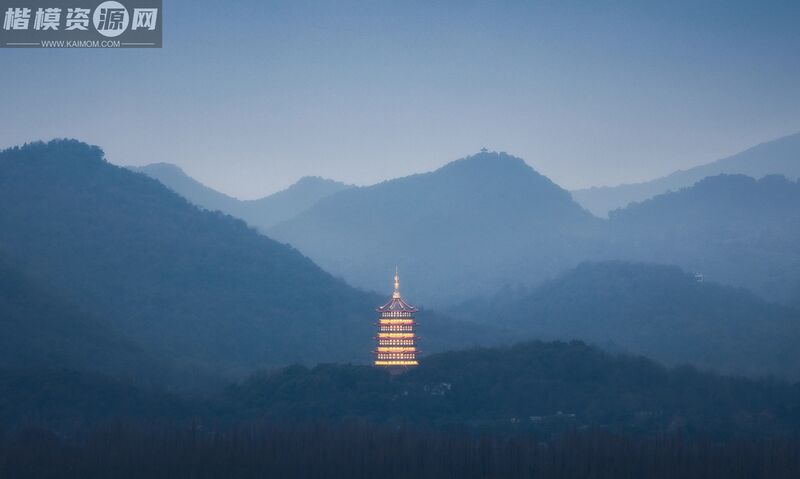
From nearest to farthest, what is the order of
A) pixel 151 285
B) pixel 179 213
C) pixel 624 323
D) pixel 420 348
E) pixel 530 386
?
1. pixel 530 386
2. pixel 420 348
3. pixel 151 285
4. pixel 624 323
5. pixel 179 213

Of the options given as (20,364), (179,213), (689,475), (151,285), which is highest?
(179,213)

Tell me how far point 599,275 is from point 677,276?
8666 millimetres

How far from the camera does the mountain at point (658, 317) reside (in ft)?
342

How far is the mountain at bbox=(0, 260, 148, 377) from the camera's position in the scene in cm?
8431

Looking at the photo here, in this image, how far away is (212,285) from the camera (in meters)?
115

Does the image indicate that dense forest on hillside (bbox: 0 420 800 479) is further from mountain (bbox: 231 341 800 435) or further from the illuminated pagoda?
the illuminated pagoda

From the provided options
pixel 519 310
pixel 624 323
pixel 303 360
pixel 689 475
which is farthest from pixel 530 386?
pixel 519 310

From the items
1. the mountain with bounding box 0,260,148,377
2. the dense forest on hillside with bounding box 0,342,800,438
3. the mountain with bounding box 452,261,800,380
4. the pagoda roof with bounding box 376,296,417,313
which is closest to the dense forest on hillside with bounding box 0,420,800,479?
the dense forest on hillside with bounding box 0,342,800,438

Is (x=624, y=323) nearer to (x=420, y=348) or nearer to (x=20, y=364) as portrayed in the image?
(x=420, y=348)

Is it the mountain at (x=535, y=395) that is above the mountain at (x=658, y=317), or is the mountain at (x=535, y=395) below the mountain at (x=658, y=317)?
below

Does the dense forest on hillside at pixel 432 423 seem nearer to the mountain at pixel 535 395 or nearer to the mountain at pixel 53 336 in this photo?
the mountain at pixel 535 395

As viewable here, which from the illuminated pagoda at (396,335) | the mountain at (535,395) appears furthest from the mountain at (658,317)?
the illuminated pagoda at (396,335)

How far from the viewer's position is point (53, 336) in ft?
289

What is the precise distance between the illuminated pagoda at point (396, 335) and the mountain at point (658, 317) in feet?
117
